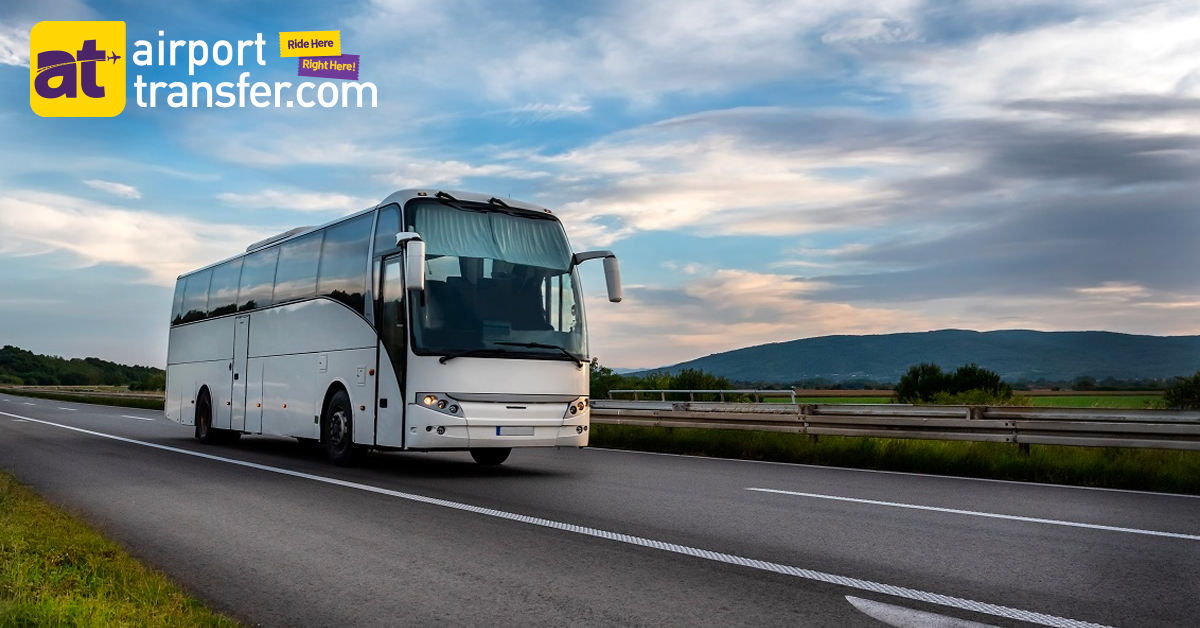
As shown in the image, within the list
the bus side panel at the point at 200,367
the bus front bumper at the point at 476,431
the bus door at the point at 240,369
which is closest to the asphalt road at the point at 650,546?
the bus front bumper at the point at 476,431

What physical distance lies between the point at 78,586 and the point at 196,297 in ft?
55.8

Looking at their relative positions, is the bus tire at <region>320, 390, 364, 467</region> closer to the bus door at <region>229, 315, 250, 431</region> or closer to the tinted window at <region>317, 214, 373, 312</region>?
the tinted window at <region>317, 214, 373, 312</region>

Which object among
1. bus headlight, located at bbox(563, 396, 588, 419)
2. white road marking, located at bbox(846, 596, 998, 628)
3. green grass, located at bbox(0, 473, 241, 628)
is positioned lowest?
white road marking, located at bbox(846, 596, 998, 628)

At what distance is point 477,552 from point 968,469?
8903 mm

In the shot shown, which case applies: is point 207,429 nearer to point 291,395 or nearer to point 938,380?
point 291,395

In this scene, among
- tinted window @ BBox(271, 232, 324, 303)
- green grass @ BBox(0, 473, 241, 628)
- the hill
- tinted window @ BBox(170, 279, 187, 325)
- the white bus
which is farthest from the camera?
the hill

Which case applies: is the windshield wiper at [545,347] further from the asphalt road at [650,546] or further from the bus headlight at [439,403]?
the asphalt road at [650,546]

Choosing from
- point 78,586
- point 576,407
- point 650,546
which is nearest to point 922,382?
point 576,407

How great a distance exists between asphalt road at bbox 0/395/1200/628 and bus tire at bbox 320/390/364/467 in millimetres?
1074

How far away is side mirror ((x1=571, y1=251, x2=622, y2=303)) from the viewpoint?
13.4m

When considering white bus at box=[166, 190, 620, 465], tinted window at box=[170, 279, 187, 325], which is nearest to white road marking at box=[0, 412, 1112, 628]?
white bus at box=[166, 190, 620, 465]

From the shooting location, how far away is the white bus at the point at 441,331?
40.5 feet

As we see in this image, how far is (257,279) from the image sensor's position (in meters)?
18.0

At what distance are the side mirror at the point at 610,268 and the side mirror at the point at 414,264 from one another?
258 cm
